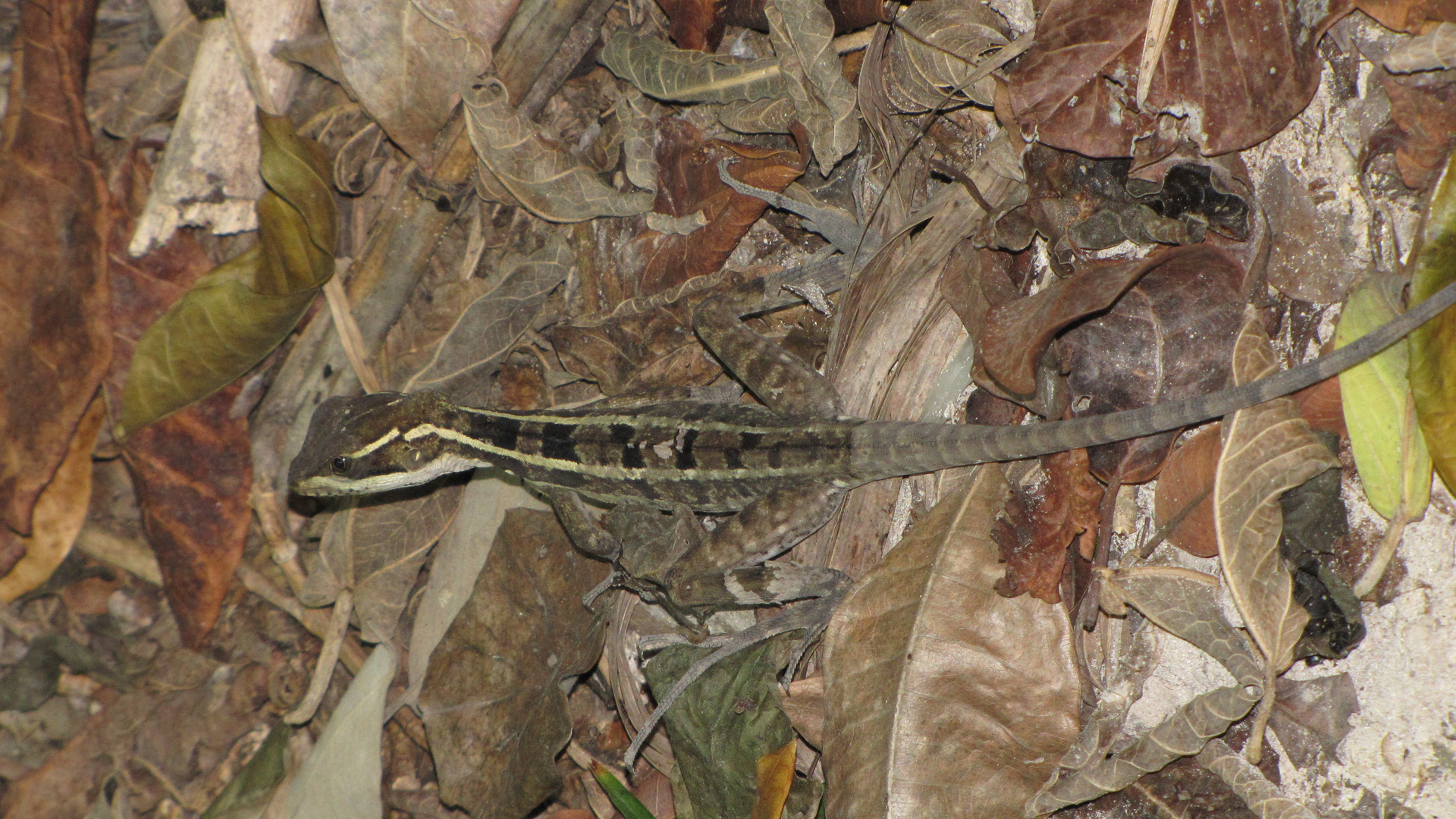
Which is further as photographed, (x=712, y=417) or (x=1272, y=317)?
(x=712, y=417)

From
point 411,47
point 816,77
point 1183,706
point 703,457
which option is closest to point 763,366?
point 703,457

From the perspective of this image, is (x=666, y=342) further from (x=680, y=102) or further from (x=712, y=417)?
(x=680, y=102)

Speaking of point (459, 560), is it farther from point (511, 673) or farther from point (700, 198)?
point (700, 198)

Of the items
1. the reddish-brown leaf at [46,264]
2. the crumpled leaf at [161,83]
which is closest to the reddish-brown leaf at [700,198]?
the crumpled leaf at [161,83]

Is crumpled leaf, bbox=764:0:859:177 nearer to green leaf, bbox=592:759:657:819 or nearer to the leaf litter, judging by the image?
the leaf litter

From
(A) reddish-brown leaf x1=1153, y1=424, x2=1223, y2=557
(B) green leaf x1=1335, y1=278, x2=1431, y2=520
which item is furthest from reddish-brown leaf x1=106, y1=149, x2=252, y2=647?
(B) green leaf x1=1335, y1=278, x2=1431, y2=520

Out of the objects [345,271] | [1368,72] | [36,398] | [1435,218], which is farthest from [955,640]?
[36,398]
